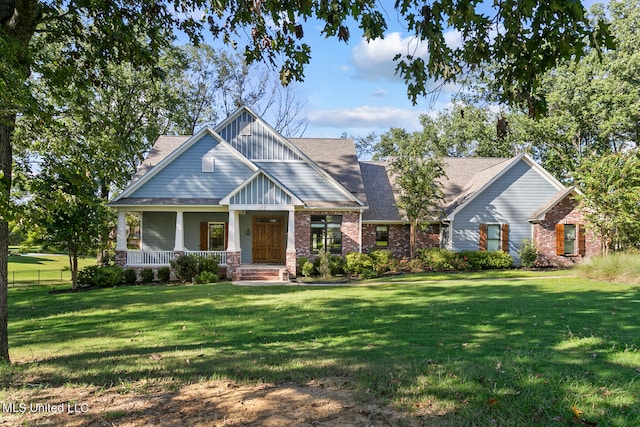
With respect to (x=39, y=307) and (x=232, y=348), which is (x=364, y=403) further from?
(x=39, y=307)

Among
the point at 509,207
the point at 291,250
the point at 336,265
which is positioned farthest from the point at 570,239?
the point at 291,250

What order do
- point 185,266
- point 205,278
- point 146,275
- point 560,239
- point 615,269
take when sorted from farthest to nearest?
point 560,239, point 146,275, point 185,266, point 205,278, point 615,269

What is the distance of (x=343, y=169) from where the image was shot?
77.5 feet

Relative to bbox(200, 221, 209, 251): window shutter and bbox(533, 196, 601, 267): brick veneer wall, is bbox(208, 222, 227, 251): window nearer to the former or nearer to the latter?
bbox(200, 221, 209, 251): window shutter

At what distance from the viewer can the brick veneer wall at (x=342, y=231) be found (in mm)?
20562

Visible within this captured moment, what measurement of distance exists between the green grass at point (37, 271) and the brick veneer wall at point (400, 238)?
14.9 metres

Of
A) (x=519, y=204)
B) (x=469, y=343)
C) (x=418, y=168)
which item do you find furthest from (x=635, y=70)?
(x=469, y=343)

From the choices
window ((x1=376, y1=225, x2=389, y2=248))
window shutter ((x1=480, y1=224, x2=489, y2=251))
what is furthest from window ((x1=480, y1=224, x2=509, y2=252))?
window ((x1=376, y1=225, x2=389, y2=248))

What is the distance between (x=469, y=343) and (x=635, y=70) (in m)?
26.6

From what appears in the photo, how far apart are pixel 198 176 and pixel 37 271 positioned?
530 inches

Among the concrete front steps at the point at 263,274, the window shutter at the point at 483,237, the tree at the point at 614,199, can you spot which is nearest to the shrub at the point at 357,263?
the concrete front steps at the point at 263,274

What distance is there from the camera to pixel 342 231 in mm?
20797

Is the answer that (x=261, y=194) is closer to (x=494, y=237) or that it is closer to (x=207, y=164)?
(x=207, y=164)

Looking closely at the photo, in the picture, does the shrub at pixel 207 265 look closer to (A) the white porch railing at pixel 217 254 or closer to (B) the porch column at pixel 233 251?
(B) the porch column at pixel 233 251
